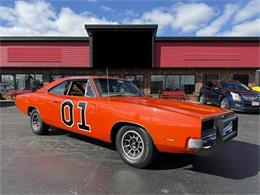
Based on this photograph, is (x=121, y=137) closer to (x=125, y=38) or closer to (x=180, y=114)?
(x=180, y=114)

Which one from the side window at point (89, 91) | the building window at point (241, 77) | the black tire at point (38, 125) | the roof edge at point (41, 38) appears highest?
the roof edge at point (41, 38)

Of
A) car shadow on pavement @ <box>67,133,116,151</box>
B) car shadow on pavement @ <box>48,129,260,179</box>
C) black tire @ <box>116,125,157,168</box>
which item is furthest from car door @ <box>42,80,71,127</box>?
black tire @ <box>116,125,157,168</box>

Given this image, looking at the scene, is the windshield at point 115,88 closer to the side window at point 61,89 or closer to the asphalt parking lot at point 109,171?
the side window at point 61,89

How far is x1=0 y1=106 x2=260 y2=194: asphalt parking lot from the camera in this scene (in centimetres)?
290

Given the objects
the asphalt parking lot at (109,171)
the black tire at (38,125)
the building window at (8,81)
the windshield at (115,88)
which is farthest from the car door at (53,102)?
the building window at (8,81)

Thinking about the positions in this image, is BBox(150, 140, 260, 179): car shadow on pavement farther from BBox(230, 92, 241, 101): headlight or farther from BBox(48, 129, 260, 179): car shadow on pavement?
BBox(230, 92, 241, 101): headlight

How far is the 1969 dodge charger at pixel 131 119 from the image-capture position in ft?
10.0

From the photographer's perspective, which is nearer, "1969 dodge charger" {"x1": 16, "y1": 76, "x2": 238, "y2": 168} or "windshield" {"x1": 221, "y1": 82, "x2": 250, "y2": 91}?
"1969 dodge charger" {"x1": 16, "y1": 76, "x2": 238, "y2": 168}

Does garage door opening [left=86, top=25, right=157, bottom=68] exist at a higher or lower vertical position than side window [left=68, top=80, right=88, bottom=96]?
higher

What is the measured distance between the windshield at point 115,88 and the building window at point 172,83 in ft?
40.7

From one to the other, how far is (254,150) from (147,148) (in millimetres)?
2754

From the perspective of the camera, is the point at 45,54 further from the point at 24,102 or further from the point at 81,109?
the point at 81,109

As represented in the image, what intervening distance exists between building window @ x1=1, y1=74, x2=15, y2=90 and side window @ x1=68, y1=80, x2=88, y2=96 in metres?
14.7

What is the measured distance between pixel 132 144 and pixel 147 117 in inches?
24.6
